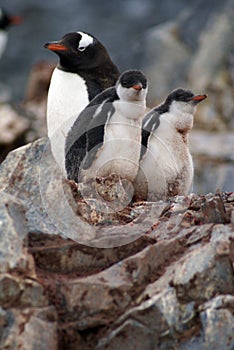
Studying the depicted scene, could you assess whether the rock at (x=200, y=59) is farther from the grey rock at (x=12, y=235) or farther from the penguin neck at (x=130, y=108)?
the grey rock at (x=12, y=235)

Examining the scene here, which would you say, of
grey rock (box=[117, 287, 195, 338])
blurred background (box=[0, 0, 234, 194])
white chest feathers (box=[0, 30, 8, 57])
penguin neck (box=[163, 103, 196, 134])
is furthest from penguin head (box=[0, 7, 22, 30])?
grey rock (box=[117, 287, 195, 338])

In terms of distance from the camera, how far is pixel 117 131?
22.5 ft

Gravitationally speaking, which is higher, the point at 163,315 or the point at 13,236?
the point at 13,236

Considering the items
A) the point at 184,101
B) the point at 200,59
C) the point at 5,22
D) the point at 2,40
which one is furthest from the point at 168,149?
the point at 5,22

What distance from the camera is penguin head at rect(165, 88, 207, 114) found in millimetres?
7297

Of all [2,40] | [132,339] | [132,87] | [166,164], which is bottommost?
[2,40]

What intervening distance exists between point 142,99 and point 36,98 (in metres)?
11.1

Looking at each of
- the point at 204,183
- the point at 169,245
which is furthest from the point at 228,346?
the point at 204,183

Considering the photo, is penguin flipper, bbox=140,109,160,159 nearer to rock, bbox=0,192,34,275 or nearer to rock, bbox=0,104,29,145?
rock, bbox=0,192,34,275

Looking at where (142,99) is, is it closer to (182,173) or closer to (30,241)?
(182,173)

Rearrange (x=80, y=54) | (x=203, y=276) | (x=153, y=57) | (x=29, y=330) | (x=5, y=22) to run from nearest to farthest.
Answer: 1. (x=29, y=330)
2. (x=203, y=276)
3. (x=80, y=54)
4. (x=153, y=57)
5. (x=5, y=22)

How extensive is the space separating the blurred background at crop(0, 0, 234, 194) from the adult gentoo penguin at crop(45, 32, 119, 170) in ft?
13.4

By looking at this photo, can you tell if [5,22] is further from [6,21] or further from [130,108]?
[130,108]

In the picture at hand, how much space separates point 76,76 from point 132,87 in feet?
5.22
